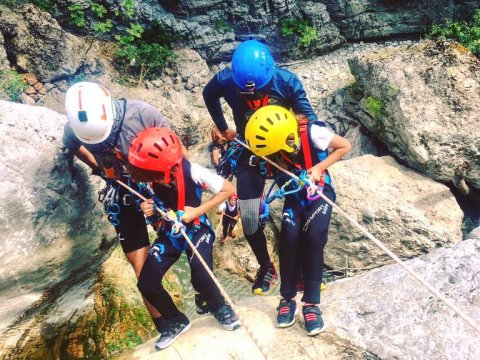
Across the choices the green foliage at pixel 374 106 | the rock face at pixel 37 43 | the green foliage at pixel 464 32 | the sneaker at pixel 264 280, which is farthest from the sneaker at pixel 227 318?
the rock face at pixel 37 43

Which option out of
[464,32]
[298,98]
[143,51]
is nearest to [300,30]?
[464,32]

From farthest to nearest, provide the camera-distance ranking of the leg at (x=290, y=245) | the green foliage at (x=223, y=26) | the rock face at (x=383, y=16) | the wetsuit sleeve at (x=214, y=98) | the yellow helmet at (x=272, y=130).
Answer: the green foliage at (x=223, y=26) < the rock face at (x=383, y=16) < the wetsuit sleeve at (x=214, y=98) < the leg at (x=290, y=245) < the yellow helmet at (x=272, y=130)

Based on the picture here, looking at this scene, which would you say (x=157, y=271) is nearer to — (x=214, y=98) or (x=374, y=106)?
(x=214, y=98)

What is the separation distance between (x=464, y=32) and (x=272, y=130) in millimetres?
6087

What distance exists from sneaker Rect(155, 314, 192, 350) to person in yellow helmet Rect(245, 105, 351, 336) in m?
0.80

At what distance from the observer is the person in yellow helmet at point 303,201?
129 inches

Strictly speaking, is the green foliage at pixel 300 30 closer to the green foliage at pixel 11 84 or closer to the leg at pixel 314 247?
the green foliage at pixel 11 84

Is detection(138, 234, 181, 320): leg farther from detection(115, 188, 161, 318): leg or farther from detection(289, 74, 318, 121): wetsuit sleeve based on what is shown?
detection(289, 74, 318, 121): wetsuit sleeve

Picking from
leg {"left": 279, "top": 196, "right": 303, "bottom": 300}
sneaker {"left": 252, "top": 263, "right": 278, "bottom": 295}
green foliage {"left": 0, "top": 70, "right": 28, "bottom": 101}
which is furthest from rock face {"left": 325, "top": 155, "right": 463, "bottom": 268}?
green foliage {"left": 0, "top": 70, "right": 28, "bottom": 101}

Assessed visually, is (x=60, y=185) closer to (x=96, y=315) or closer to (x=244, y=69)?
(x=96, y=315)

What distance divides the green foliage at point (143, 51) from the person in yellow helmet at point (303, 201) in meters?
6.01

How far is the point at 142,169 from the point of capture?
3037 mm

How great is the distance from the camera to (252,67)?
3.54m

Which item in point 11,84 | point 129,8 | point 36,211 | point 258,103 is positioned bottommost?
point 36,211
